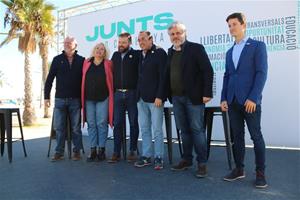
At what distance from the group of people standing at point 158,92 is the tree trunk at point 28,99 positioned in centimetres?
874

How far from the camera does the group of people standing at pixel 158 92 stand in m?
3.44

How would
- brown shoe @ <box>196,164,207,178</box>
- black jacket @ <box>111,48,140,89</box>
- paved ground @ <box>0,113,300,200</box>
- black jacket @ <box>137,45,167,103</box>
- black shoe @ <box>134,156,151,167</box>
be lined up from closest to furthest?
paved ground @ <box>0,113,300,200</box> → brown shoe @ <box>196,164,207,178</box> → black jacket @ <box>137,45,167,103</box> → black shoe @ <box>134,156,151,167</box> → black jacket @ <box>111,48,140,89</box>

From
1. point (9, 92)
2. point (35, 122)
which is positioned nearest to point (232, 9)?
point (35, 122)

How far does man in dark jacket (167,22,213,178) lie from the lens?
12.6ft

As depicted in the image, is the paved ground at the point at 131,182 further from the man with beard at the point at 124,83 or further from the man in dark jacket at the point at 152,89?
the man with beard at the point at 124,83

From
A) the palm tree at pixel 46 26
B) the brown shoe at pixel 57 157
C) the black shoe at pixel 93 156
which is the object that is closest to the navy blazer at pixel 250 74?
the black shoe at pixel 93 156

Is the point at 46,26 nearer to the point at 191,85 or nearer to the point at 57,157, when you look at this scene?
the point at 57,157

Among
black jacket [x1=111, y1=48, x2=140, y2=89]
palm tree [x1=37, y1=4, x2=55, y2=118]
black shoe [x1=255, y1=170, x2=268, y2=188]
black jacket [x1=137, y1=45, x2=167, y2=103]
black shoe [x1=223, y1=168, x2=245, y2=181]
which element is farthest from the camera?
palm tree [x1=37, y1=4, x2=55, y2=118]

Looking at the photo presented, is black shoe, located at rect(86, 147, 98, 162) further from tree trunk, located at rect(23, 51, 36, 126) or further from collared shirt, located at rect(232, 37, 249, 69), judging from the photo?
tree trunk, located at rect(23, 51, 36, 126)

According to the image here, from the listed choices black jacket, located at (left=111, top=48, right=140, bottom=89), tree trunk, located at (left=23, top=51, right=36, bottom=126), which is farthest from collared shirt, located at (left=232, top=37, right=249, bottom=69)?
tree trunk, located at (left=23, top=51, right=36, bottom=126)

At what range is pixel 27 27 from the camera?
13438mm

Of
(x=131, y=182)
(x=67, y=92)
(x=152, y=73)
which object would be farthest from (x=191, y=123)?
(x=67, y=92)

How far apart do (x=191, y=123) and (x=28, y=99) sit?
10.9 m

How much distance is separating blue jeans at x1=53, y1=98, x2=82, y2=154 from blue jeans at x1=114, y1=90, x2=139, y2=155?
2.02 feet
